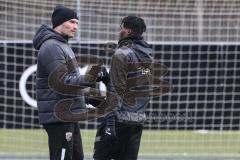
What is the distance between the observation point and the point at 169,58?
11641 millimetres

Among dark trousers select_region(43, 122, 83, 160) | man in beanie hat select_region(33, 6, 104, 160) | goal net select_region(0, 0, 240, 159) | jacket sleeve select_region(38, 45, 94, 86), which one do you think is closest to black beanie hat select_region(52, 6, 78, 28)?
man in beanie hat select_region(33, 6, 104, 160)

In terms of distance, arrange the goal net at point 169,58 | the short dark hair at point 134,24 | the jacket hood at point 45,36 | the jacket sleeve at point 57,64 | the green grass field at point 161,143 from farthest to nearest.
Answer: the goal net at point 169,58 → the green grass field at point 161,143 → the short dark hair at point 134,24 → the jacket hood at point 45,36 → the jacket sleeve at point 57,64

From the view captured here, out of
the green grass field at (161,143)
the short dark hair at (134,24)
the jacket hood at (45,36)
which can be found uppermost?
the short dark hair at (134,24)

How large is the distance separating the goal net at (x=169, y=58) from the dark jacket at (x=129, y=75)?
511 centimetres

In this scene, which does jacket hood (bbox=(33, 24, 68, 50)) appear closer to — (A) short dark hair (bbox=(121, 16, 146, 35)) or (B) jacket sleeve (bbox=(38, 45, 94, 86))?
(B) jacket sleeve (bbox=(38, 45, 94, 86))

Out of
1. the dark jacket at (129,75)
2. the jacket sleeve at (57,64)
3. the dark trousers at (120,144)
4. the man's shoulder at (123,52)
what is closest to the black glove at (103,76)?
the dark jacket at (129,75)

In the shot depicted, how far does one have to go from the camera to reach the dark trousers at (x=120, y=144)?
6156 millimetres

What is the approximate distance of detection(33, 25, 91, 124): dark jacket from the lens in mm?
5715

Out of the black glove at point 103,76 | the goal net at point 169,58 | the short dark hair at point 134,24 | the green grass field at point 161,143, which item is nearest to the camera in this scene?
the black glove at point 103,76

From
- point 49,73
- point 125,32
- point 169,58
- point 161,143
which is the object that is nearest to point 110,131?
point 49,73

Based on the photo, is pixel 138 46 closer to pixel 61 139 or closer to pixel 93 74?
pixel 93 74

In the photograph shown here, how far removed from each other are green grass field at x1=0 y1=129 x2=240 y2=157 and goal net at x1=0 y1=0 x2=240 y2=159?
31 mm

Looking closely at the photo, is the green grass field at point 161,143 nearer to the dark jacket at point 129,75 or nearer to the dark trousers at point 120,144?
the dark trousers at point 120,144

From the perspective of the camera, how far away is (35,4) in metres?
11.3
